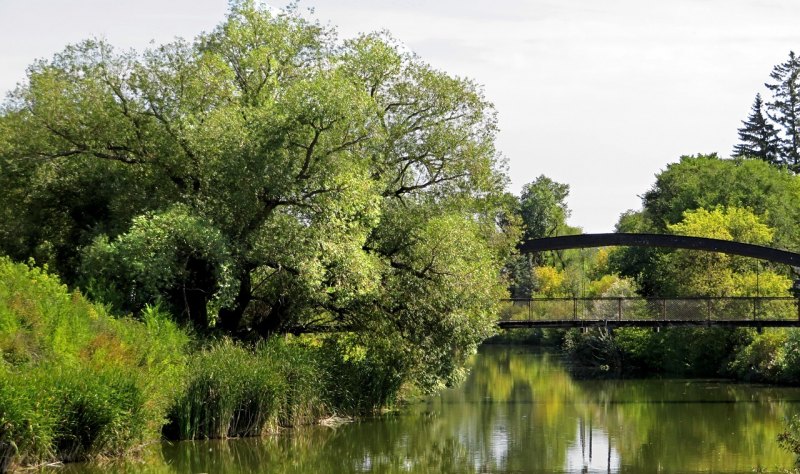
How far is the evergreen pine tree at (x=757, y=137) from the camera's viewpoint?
7344 cm

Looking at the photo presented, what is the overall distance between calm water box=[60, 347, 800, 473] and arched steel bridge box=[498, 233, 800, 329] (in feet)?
7.84

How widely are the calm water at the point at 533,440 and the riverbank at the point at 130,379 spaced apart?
1.81 feet

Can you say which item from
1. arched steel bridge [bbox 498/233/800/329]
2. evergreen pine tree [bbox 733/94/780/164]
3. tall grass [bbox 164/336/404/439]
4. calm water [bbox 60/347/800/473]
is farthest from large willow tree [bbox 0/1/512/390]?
evergreen pine tree [bbox 733/94/780/164]

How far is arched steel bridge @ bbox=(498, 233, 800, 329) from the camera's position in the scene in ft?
109

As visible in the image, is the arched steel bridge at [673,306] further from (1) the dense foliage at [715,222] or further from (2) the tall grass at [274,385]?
(2) the tall grass at [274,385]

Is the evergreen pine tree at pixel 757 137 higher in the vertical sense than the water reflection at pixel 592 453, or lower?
higher

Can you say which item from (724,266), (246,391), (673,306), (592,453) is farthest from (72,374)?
(724,266)

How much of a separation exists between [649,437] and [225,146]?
11535 millimetres

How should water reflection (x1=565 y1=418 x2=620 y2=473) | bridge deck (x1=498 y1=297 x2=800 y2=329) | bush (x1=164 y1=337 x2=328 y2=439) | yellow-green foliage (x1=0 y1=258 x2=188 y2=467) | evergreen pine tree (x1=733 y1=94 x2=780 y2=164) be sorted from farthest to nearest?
evergreen pine tree (x1=733 y1=94 x2=780 y2=164) → bridge deck (x1=498 y1=297 x2=800 y2=329) → bush (x1=164 y1=337 x2=328 y2=439) → water reflection (x1=565 y1=418 x2=620 y2=473) → yellow-green foliage (x1=0 y1=258 x2=188 y2=467)

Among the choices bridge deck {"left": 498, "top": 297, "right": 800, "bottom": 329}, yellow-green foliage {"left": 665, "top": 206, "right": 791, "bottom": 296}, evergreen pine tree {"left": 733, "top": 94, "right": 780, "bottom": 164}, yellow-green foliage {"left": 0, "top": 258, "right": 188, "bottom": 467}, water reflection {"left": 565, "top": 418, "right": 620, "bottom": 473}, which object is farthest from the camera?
evergreen pine tree {"left": 733, "top": 94, "right": 780, "bottom": 164}

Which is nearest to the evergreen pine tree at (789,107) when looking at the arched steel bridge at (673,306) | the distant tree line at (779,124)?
the distant tree line at (779,124)

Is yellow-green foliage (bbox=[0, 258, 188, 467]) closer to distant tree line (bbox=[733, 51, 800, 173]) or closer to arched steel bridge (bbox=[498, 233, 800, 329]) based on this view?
arched steel bridge (bbox=[498, 233, 800, 329])

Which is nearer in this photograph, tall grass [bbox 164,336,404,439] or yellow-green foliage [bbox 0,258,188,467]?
yellow-green foliage [bbox 0,258,188,467]

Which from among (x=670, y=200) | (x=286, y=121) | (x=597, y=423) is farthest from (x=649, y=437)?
(x=670, y=200)
